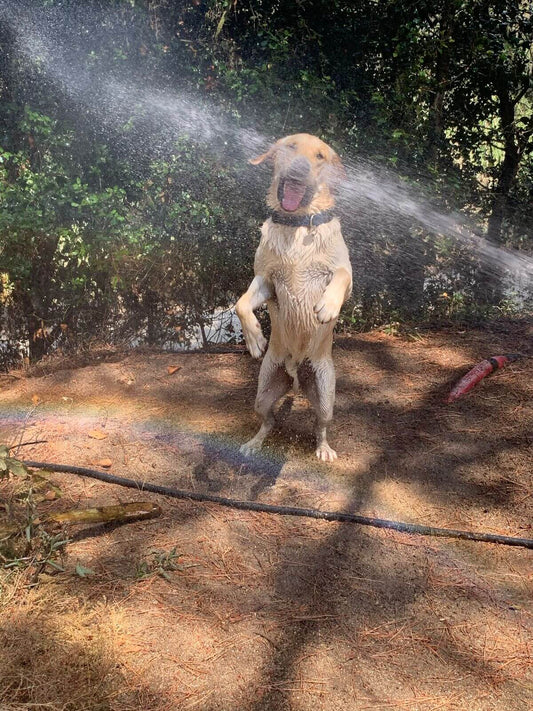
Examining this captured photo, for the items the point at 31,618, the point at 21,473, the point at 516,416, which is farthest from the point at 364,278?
the point at 31,618

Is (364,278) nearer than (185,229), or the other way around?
(185,229)

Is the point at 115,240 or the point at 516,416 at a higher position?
the point at 115,240

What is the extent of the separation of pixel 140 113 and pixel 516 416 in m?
4.09

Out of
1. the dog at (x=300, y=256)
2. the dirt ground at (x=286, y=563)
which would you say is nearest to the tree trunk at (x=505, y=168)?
the dirt ground at (x=286, y=563)

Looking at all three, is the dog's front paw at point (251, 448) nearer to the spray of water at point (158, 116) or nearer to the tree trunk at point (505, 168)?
the spray of water at point (158, 116)

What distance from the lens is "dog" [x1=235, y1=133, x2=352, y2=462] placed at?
3.42 meters

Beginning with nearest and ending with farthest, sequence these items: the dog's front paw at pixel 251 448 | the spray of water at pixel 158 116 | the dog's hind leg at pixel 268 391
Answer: the dog's hind leg at pixel 268 391
the dog's front paw at pixel 251 448
the spray of water at pixel 158 116

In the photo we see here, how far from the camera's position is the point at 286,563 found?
126 inches

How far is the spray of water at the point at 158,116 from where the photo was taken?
561 cm

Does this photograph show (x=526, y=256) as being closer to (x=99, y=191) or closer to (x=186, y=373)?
(x=186, y=373)

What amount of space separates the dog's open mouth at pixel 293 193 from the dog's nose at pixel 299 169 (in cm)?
3

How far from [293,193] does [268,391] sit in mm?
1339

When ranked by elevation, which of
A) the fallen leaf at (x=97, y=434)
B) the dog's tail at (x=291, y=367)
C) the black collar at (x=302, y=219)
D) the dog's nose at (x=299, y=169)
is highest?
the dog's nose at (x=299, y=169)

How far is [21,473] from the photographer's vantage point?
3045 millimetres
